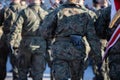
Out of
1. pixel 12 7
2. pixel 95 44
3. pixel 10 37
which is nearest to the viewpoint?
pixel 95 44

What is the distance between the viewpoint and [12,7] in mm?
12797

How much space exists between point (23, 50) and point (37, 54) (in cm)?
33

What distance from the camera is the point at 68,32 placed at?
29.9ft

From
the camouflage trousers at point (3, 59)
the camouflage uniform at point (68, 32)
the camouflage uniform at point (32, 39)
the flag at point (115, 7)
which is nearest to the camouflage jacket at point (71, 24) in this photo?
→ the camouflage uniform at point (68, 32)

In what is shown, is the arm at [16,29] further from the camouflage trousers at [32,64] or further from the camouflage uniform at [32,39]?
the camouflage trousers at [32,64]

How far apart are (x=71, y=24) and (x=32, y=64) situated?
2510 mm

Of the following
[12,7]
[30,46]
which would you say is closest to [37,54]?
[30,46]

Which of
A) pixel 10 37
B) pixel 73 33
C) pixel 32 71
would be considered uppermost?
pixel 73 33

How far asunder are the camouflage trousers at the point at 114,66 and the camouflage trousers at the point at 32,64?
215 centimetres

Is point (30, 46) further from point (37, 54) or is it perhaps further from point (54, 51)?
point (54, 51)

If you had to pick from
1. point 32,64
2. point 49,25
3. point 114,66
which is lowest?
point 32,64

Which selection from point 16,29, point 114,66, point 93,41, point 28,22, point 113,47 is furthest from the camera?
point 28,22

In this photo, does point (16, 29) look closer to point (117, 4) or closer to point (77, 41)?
point (77, 41)

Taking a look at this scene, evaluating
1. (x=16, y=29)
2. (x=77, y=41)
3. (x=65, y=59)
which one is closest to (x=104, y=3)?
(x=16, y=29)
